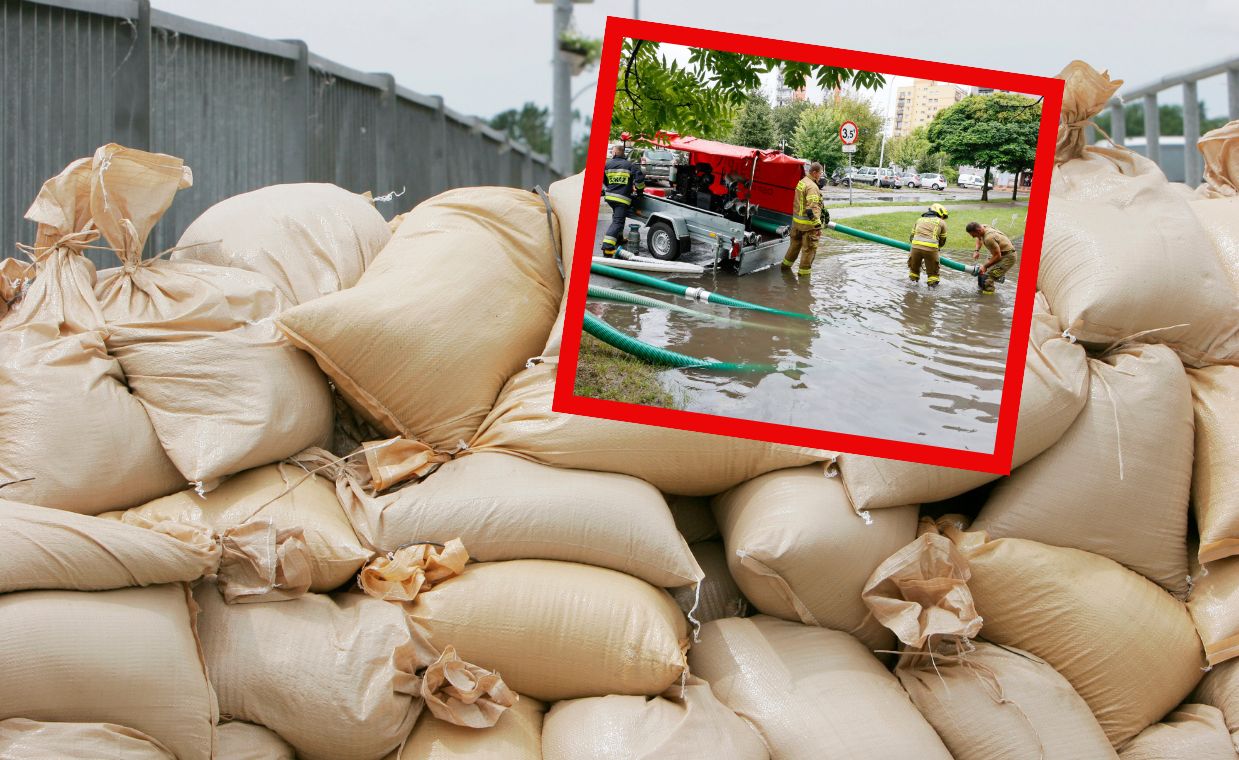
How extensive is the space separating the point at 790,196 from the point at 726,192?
121mm

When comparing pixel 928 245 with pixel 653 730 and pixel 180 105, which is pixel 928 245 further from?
pixel 180 105

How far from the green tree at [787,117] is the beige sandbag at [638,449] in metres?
0.74

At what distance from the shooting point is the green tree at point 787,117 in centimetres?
169

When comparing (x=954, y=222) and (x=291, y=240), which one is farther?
(x=291, y=240)

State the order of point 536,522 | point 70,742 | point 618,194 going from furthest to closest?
point 536,522 < point 618,194 < point 70,742

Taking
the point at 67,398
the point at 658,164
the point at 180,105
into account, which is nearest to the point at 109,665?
the point at 67,398

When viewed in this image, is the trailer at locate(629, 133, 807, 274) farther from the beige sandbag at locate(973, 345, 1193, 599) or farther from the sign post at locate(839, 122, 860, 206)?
the beige sandbag at locate(973, 345, 1193, 599)

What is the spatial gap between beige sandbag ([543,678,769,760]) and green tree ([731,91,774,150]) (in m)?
1.04

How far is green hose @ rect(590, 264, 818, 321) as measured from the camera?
1706 mm

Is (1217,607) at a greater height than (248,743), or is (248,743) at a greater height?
(1217,607)

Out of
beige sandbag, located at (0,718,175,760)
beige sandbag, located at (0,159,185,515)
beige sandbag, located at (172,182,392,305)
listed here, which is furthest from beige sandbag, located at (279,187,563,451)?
beige sandbag, located at (0,718,175,760)

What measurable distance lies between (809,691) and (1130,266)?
1.17 m

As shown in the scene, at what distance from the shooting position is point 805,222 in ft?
5.72

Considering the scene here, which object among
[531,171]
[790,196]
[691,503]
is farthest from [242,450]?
[531,171]
